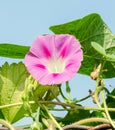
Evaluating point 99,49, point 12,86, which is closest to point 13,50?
point 12,86

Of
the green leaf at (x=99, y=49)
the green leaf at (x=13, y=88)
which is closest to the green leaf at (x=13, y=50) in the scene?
the green leaf at (x=13, y=88)

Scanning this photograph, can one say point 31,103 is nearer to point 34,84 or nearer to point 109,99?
point 34,84

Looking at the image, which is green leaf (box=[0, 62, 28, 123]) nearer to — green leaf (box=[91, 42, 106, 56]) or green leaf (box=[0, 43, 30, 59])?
green leaf (box=[0, 43, 30, 59])

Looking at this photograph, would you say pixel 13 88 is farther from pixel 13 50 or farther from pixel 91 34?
pixel 91 34

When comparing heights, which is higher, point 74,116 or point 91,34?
point 91,34

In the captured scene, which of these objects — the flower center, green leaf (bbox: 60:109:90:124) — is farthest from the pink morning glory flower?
green leaf (bbox: 60:109:90:124)

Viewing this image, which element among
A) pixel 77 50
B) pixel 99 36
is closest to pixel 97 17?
pixel 99 36

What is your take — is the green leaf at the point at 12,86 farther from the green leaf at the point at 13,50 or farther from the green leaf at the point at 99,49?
the green leaf at the point at 99,49

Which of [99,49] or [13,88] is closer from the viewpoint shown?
[99,49]
